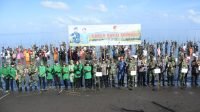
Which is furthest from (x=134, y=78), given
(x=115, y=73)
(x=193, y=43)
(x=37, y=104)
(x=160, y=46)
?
(x=193, y=43)

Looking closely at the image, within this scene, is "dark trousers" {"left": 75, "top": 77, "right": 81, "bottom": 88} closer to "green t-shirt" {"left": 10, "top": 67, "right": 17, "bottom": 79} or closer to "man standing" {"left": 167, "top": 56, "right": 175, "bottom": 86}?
"green t-shirt" {"left": 10, "top": 67, "right": 17, "bottom": 79}

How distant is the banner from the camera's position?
27319mm

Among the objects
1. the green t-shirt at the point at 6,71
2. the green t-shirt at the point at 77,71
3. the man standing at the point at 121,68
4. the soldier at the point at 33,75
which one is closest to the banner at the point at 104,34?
the man standing at the point at 121,68

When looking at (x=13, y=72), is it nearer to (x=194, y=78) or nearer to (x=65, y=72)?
(x=65, y=72)

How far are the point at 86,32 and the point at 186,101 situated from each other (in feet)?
32.4

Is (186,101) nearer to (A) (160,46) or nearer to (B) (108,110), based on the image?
(B) (108,110)

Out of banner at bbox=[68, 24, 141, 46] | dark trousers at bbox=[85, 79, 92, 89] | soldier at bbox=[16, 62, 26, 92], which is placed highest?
banner at bbox=[68, 24, 141, 46]

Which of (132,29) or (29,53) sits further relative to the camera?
(29,53)

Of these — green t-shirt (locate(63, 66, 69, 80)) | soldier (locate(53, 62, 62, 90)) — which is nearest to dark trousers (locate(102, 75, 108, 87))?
green t-shirt (locate(63, 66, 69, 80))

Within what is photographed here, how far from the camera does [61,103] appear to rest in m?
21.5

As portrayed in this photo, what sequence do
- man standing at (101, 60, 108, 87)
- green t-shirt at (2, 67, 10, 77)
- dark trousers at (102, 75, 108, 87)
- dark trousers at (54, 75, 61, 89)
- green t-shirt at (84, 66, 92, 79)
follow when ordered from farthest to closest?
1. dark trousers at (102, 75, 108, 87)
2. green t-shirt at (2, 67, 10, 77)
3. dark trousers at (54, 75, 61, 89)
4. man standing at (101, 60, 108, 87)
5. green t-shirt at (84, 66, 92, 79)

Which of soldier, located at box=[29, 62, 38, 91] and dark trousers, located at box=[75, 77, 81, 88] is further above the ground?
soldier, located at box=[29, 62, 38, 91]

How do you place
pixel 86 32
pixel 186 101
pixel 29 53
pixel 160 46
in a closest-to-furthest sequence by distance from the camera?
pixel 186 101
pixel 86 32
pixel 29 53
pixel 160 46

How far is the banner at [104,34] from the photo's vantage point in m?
27.3
